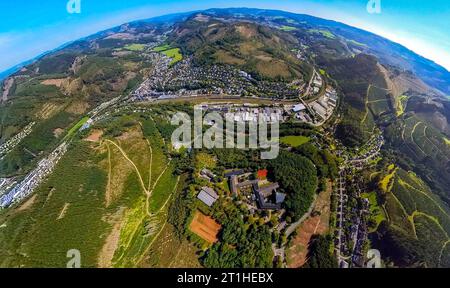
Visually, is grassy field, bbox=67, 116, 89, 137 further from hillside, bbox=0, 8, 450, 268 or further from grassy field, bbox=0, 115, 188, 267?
grassy field, bbox=0, 115, 188, 267

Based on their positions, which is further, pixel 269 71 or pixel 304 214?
pixel 269 71

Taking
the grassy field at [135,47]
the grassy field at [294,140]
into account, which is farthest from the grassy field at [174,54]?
the grassy field at [294,140]

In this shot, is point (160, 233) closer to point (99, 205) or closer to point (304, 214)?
point (99, 205)

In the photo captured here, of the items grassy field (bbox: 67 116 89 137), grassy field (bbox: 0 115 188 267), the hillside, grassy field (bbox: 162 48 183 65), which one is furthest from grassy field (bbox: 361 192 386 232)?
grassy field (bbox: 162 48 183 65)

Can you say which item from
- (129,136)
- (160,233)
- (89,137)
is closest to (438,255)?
(160,233)

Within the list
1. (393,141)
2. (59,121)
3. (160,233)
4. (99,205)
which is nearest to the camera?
(160,233)

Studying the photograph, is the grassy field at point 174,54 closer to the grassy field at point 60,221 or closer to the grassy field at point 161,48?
the grassy field at point 161,48

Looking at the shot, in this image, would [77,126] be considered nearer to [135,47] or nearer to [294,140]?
[294,140]
